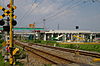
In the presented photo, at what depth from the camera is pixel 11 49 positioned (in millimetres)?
8086

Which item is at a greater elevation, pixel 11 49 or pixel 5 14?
pixel 5 14

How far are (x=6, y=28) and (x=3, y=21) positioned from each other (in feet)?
1.54

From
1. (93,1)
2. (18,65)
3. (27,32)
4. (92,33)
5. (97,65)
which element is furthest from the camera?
(27,32)

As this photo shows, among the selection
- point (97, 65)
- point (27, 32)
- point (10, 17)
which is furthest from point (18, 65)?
point (27, 32)

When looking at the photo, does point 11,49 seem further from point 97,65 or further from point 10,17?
point 97,65

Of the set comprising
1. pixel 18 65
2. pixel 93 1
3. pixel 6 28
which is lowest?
pixel 18 65

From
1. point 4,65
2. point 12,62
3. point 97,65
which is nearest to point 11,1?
point 12,62

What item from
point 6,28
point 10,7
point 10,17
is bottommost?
point 6,28

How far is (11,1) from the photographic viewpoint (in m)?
8.19

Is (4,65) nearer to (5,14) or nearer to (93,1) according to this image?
(5,14)

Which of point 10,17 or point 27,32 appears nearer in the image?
point 10,17

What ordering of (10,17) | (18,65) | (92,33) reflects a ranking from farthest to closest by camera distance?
(92,33), (18,65), (10,17)

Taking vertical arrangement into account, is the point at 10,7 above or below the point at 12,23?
above

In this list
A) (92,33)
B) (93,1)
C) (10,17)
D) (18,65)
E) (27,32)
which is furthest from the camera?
(27,32)
